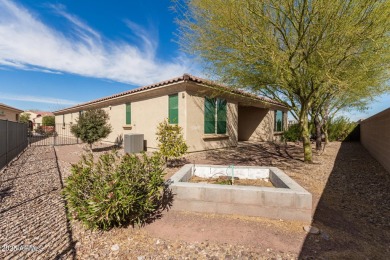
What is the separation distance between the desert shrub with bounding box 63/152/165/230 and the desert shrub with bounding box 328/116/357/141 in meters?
18.9

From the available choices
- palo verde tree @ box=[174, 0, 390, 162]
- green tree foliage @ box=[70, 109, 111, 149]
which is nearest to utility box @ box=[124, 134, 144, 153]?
green tree foliage @ box=[70, 109, 111, 149]

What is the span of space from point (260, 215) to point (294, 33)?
5.91m

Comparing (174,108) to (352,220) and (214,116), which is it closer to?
(214,116)

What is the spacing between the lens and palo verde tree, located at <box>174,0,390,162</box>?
539 centimetres

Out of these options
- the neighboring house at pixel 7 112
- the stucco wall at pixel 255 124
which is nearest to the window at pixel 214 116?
the stucco wall at pixel 255 124

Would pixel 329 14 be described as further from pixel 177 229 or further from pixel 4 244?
pixel 4 244

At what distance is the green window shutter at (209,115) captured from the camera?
1081 centimetres

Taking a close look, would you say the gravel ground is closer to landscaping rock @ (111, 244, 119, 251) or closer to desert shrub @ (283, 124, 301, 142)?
landscaping rock @ (111, 244, 119, 251)

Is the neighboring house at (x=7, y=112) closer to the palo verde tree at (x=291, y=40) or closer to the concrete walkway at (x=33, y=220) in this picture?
the concrete walkway at (x=33, y=220)

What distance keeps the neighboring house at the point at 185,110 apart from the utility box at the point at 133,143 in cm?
52

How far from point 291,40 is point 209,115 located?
17.0 feet

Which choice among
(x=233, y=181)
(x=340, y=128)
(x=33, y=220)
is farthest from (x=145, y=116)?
(x=340, y=128)

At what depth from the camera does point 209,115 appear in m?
11.0

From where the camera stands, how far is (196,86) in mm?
9945
